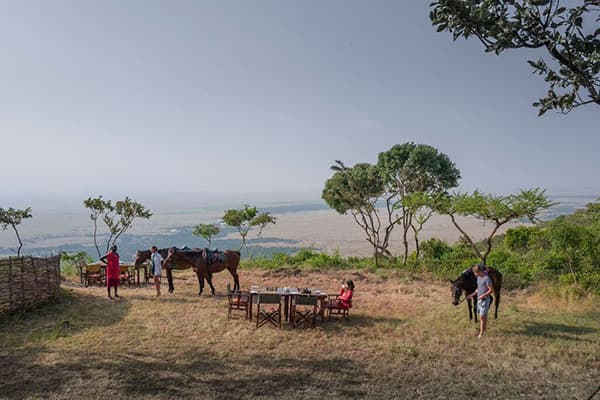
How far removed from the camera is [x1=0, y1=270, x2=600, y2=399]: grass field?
6555 millimetres

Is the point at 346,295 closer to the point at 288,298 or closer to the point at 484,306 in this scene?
the point at 288,298

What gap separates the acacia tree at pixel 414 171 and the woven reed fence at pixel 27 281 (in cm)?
1937

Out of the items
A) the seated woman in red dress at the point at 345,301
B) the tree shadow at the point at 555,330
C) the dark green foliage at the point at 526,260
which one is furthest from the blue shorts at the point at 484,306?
the dark green foliage at the point at 526,260

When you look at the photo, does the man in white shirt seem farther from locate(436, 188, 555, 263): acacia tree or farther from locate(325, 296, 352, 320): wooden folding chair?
locate(436, 188, 555, 263): acacia tree

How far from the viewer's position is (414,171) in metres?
25.8

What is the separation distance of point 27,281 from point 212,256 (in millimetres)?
5606

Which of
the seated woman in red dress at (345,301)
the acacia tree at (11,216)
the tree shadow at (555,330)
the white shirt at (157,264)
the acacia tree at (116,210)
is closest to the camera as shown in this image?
the tree shadow at (555,330)

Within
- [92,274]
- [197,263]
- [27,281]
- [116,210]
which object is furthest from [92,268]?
[116,210]

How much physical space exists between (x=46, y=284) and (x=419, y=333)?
445 inches

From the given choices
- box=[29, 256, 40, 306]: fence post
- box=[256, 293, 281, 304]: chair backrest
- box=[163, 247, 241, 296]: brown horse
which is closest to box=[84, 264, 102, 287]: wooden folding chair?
box=[163, 247, 241, 296]: brown horse

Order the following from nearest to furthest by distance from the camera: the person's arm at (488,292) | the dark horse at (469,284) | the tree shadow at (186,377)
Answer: the tree shadow at (186,377) < the person's arm at (488,292) < the dark horse at (469,284)

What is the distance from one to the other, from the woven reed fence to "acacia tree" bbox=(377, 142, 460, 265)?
19.4 metres

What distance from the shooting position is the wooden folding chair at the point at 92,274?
16.0 meters

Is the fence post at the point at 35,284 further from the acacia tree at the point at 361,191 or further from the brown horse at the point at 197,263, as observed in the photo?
the acacia tree at the point at 361,191
